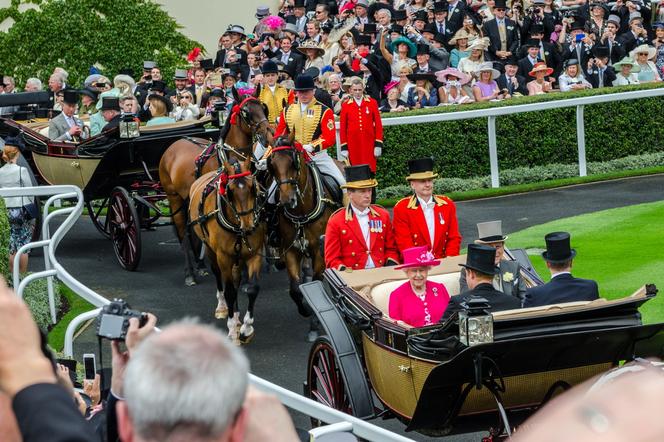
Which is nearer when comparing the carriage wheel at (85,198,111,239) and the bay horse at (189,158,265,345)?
the bay horse at (189,158,265,345)

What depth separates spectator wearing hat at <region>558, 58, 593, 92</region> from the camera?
67.2ft

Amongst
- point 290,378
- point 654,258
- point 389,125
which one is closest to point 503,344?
point 290,378

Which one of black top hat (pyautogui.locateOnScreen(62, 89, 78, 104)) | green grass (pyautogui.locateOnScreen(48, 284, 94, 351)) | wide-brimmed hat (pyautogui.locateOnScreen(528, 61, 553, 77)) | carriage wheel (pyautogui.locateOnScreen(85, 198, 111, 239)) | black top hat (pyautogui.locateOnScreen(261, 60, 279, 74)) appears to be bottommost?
green grass (pyautogui.locateOnScreen(48, 284, 94, 351))

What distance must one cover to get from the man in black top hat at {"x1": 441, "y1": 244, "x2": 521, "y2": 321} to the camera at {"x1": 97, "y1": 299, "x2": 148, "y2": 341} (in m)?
4.34

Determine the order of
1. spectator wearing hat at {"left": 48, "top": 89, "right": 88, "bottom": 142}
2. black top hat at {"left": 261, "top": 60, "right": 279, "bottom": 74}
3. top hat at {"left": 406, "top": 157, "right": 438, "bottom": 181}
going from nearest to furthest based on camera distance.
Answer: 1. top hat at {"left": 406, "top": 157, "right": 438, "bottom": 181}
2. black top hat at {"left": 261, "top": 60, "right": 279, "bottom": 74}
3. spectator wearing hat at {"left": 48, "top": 89, "right": 88, "bottom": 142}

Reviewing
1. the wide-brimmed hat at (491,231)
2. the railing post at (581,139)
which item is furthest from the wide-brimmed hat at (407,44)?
the wide-brimmed hat at (491,231)

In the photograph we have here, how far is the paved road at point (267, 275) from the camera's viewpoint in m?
10.8

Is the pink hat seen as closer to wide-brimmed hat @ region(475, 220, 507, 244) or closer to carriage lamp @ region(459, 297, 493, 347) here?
wide-brimmed hat @ region(475, 220, 507, 244)

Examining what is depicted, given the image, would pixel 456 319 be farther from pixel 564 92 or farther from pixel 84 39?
pixel 84 39

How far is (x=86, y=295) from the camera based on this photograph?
6758 millimetres

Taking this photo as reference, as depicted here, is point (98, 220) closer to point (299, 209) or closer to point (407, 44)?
point (299, 209)

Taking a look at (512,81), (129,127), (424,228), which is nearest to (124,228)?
(129,127)

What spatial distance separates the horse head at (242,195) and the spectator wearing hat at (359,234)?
1265mm

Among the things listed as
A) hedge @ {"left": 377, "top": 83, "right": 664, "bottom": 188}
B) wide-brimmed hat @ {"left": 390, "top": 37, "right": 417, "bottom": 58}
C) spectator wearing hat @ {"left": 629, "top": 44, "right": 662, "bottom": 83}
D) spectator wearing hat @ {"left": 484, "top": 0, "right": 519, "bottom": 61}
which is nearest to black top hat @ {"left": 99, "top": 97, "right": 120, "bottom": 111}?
hedge @ {"left": 377, "top": 83, "right": 664, "bottom": 188}
